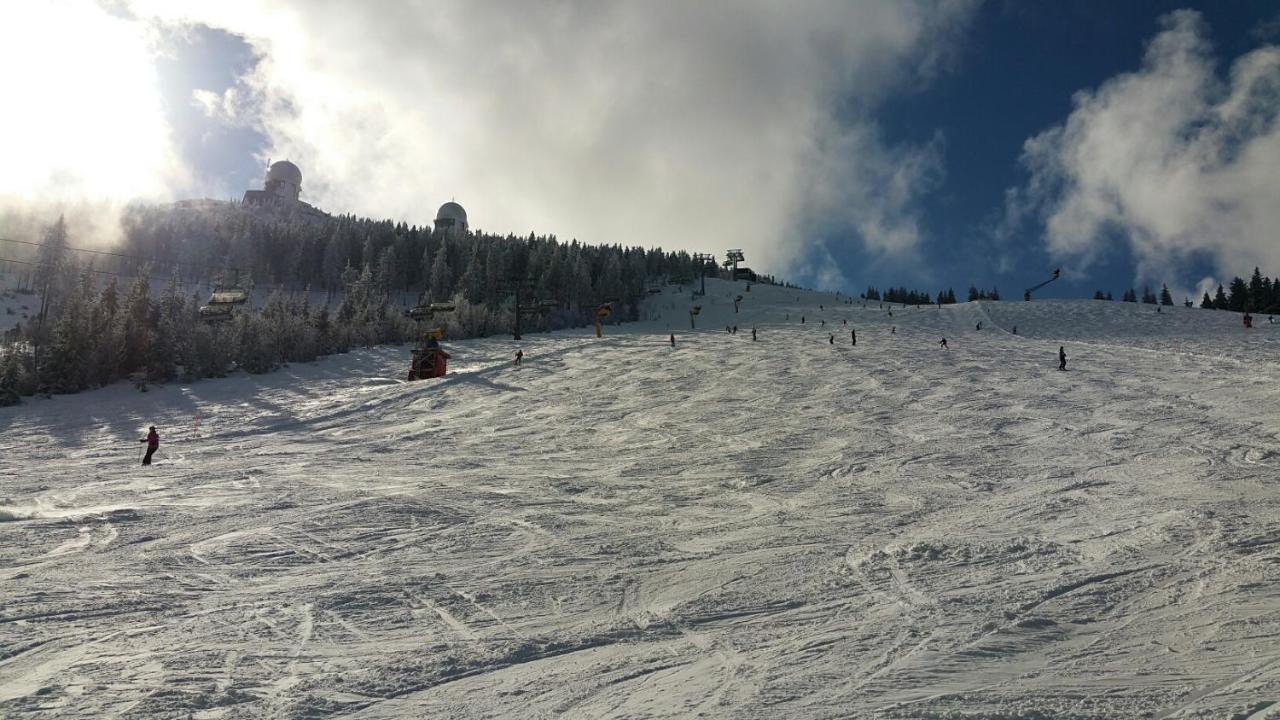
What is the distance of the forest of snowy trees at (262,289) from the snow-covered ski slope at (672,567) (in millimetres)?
15000

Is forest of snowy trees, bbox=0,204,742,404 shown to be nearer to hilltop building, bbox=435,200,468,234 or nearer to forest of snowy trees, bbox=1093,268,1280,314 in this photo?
hilltop building, bbox=435,200,468,234

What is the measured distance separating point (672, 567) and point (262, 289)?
349 feet

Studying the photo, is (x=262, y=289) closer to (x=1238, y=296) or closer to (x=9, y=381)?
(x=9, y=381)

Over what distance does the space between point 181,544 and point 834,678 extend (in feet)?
29.3

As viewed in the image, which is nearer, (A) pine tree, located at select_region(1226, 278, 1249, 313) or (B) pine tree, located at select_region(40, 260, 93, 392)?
(B) pine tree, located at select_region(40, 260, 93, 392)

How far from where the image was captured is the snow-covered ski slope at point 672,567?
17.0 ft

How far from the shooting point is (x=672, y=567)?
8.23m

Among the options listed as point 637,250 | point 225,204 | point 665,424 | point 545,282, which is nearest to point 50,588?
point 665,424

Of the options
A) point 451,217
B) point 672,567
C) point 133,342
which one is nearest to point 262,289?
point 451,217

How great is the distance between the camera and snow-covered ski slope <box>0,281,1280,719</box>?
518 cm

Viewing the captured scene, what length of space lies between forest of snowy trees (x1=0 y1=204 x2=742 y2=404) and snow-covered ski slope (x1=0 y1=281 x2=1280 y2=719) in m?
15.0

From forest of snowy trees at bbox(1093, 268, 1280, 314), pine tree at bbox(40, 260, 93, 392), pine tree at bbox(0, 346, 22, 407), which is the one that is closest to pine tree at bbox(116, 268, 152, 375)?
pine tree at bbox(40, 260, 93, 392)

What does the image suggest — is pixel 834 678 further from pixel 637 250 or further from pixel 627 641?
pixel 637 250

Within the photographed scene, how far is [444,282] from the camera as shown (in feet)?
289
